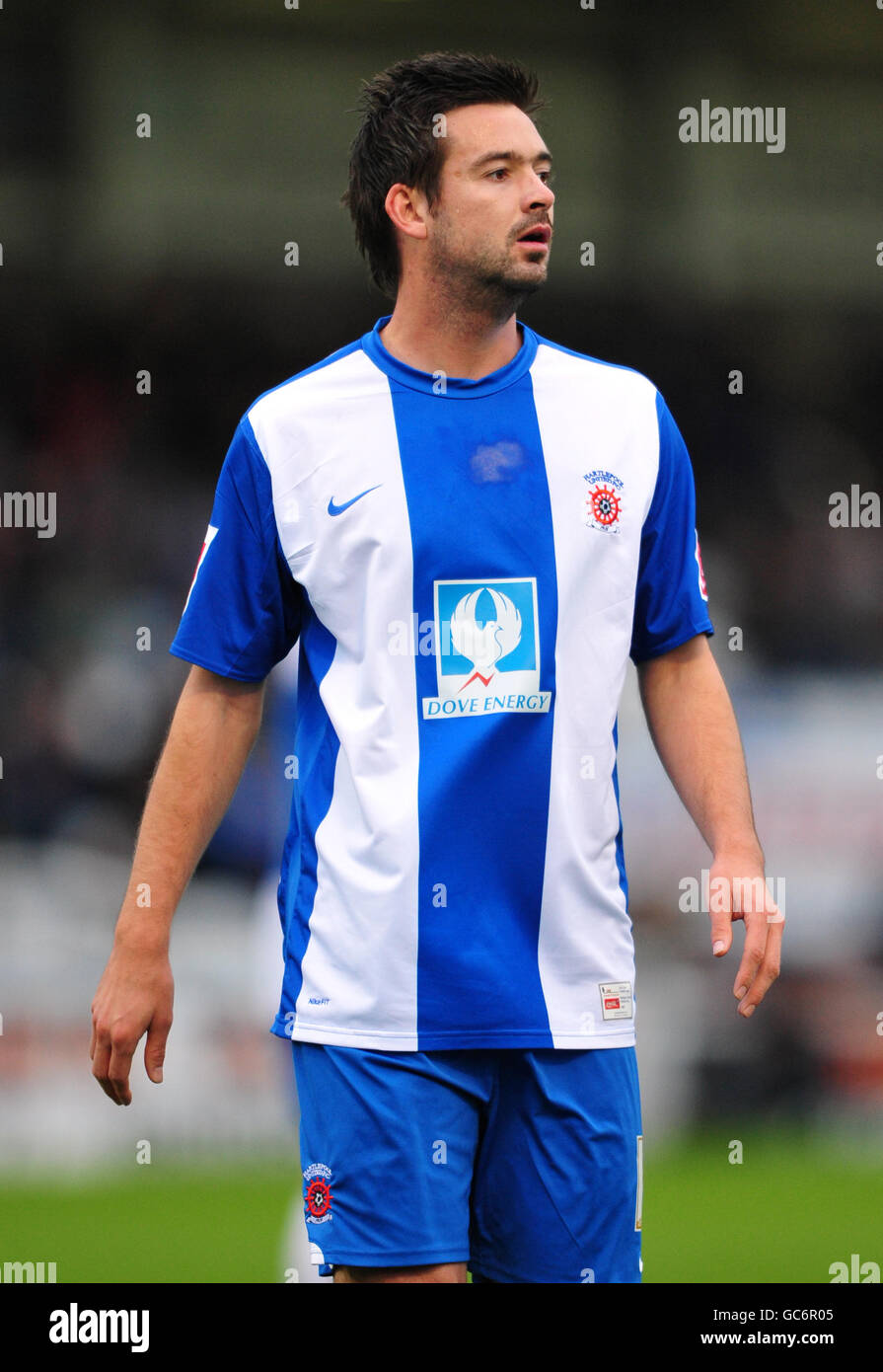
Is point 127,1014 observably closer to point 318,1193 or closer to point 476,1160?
point 318,1193

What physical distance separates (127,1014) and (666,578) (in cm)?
92

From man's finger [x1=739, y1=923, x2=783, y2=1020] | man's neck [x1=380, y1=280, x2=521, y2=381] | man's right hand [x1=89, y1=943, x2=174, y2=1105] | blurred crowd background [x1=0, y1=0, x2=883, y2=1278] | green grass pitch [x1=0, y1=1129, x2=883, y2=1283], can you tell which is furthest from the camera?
blurred crowd background [x1=0, y1=0, x2=883, y2=1278]

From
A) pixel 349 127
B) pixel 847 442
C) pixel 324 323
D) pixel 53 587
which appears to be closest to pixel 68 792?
pixel 53 587

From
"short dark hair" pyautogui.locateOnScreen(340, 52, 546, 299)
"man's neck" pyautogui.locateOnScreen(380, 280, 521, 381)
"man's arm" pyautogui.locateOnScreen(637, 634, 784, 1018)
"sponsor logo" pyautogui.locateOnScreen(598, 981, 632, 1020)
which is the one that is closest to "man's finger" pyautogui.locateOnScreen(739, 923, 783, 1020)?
"man's arm" pyautogui.locateOnScreen(637, 634, 784, 1018)

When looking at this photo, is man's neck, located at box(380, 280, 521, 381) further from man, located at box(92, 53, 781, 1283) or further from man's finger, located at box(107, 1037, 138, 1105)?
man's finger, located at box(107, 1037, 138, 1105)

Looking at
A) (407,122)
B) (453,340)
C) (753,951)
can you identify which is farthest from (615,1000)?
(407,122)

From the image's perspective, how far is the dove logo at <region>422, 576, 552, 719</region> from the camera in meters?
2.35

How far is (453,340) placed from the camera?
2.50 m

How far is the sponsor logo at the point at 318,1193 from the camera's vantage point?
2340 millimetres

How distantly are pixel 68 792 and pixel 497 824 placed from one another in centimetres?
422

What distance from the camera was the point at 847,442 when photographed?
8008 millimetres

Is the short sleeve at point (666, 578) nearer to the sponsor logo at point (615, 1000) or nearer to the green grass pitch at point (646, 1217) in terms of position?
the sponsor logo at point (615, 1000)

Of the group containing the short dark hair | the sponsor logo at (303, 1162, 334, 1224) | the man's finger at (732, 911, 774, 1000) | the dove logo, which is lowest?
the sponsor logo at (303, 1162, 334, 1224)

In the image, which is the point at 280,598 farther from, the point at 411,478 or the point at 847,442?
the point at 847,442
